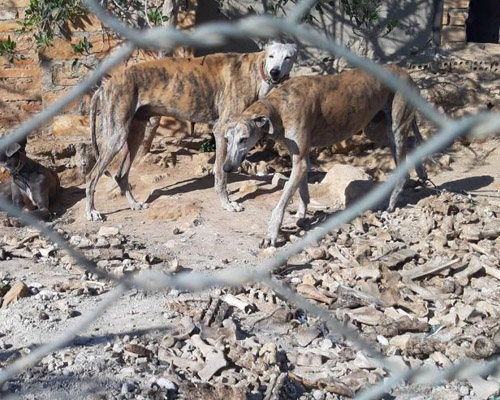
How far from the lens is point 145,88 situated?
276 inches

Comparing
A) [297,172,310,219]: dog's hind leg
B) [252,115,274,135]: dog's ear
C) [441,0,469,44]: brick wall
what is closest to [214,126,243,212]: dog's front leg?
[297,172,310,219]: dog's hind leg

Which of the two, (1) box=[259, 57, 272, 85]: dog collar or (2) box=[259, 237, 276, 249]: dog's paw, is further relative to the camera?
(1) box=[259, 57, 272, 85]: dog collar

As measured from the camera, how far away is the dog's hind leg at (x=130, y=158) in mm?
7179

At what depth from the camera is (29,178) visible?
23.4 feet

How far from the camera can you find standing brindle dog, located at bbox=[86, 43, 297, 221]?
6.93 meters

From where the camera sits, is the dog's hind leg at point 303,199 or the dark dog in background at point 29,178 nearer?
the dog's hind leg at point 303,199

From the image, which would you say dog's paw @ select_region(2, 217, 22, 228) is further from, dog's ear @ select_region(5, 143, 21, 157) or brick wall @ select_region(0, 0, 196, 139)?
brick wall @ select_region(0, 0, 196, 139)

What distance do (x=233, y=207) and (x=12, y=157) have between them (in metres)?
2.00

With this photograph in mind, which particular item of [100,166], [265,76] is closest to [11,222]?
[100,166]

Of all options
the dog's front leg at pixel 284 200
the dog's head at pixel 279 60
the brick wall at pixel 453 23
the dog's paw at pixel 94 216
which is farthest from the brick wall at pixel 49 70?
the brick wall at pixel 453 23

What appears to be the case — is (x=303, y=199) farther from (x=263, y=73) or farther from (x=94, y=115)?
(x=94, y=115)

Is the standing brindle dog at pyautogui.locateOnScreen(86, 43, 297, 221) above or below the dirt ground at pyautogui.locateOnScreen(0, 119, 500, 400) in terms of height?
above

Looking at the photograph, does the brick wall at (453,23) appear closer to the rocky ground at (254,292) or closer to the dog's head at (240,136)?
the rocky ground at (254,292)

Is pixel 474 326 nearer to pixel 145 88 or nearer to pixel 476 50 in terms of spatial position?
pixel 145 88
